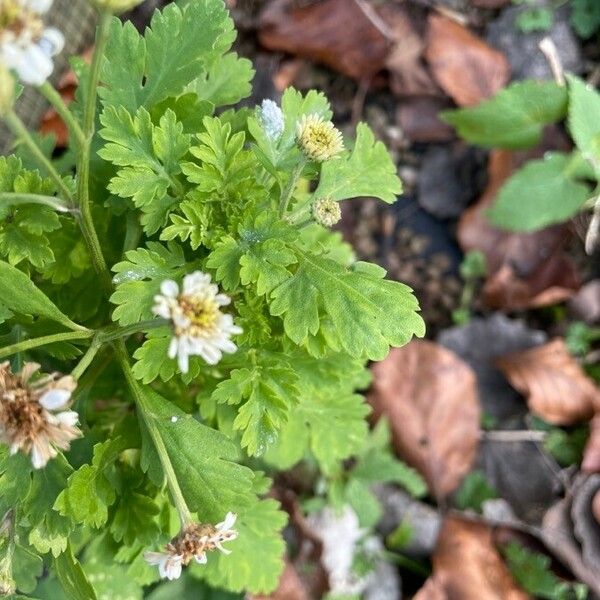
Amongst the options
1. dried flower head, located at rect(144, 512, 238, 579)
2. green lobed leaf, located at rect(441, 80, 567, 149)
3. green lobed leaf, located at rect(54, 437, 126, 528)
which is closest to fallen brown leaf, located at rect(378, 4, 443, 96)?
green lobed leaf, located at rect(441, 80, 567, 149)

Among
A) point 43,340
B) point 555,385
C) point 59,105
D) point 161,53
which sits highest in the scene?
point 59,105

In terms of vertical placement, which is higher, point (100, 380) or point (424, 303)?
point (100, 380)

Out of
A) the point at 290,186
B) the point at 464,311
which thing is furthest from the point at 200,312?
the point at 464,311

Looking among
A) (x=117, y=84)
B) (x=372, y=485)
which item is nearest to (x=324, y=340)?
(x=117, y=84)

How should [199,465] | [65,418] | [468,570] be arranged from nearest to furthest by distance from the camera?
[65,418], [199,465], [468,570]

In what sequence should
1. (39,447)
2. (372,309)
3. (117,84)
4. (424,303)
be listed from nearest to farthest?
(39,447)
(372,309)
(117,84)
(424,303)

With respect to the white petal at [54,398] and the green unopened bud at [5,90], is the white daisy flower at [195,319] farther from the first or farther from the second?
the green unopened bud at [5,90]

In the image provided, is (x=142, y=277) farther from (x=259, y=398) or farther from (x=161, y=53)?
(x=161, y=53)

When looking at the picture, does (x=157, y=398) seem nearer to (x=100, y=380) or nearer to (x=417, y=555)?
(x=100, y=380)
